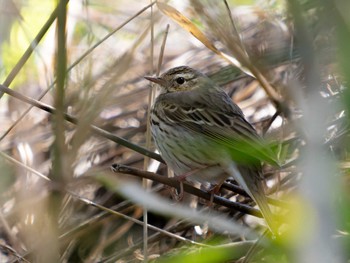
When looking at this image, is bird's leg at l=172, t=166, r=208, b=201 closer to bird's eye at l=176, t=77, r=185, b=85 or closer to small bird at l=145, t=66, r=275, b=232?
small bird at l=145, t=66, r=275, b=232

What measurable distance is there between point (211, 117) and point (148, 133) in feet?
1.67

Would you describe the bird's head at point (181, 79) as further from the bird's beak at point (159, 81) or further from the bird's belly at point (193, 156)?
the bird's belly at point (193, 156)

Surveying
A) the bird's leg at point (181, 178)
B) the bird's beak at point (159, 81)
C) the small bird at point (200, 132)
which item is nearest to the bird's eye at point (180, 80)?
the small bird at point (200, 132)

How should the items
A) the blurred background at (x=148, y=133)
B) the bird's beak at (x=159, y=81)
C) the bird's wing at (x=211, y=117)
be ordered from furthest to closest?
the bird's beak at (x=159, y=81) < the bird's wing at (x=211, y=117) < the blurred background at (x=148, y=133)

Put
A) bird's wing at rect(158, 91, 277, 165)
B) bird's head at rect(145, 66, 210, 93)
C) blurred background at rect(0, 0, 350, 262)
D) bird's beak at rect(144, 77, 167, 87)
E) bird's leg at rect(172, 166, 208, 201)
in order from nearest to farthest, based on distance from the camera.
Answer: blurred background at rect(0, 0, 350, 262), bird's leg at rect(172, 166, 208, 201), bird's wing at rect(158, 91, 277, 165), bird's beak at rect(144, 77, 167, 87), bird's head at rect(145, 66, 210, 93)

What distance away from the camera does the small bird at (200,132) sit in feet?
10.1

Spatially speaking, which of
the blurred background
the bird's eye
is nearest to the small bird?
the bird's eye

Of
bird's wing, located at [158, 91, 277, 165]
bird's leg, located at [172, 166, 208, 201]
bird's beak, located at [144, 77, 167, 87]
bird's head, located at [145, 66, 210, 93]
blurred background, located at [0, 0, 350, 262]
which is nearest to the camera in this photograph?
blurred background, located at [0, 0, 350, 262]

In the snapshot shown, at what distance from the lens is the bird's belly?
129 inches

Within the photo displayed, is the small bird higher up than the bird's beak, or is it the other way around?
the bird's beak

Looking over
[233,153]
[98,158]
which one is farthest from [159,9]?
[98,158]

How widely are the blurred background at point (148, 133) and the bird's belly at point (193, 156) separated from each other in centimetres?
14

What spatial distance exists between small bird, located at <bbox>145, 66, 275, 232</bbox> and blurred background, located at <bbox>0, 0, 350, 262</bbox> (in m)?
0.11

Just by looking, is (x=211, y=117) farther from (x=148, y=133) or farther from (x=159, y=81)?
(x=148, y=133)
